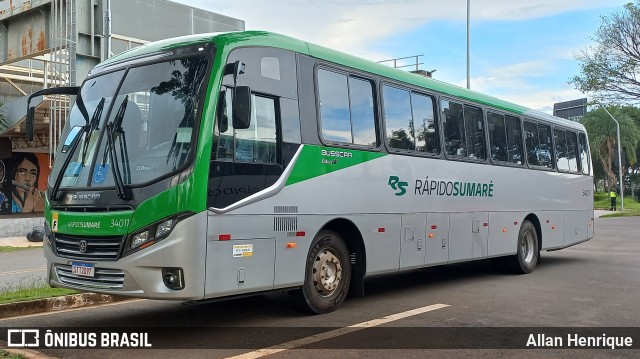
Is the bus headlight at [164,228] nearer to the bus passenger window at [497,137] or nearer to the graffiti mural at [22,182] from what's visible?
the bus passenger window at [497,137]

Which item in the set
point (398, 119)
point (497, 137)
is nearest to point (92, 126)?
point (398, 119)

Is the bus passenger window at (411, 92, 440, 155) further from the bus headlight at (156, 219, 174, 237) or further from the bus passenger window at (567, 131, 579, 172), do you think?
the bus passenger window at (567, 131, 579, 172)

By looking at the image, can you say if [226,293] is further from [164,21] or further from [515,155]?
[164,21]

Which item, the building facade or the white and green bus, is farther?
the building facade

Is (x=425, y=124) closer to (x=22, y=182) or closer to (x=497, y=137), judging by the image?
(x=497, y=137)

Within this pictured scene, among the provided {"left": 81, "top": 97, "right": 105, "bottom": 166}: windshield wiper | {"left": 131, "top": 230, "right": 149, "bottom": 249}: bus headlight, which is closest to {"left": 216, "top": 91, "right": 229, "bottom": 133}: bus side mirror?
{"left": 131, "top": 230, "right": 149, "bottom": 249}: bus headlight

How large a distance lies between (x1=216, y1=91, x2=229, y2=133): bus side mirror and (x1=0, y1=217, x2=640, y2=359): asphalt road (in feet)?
7.47

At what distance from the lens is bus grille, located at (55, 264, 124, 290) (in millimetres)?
6246

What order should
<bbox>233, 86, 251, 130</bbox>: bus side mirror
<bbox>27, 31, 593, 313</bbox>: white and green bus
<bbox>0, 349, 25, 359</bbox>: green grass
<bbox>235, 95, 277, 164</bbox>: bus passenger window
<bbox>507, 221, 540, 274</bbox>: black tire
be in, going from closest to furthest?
1. <bbox>0, 349, 25, 359</bbox>: green grass
2. <bbox>27, 31, 593, 313</bbox>: white and green bus
3. <bbox>233, 86, 251, 130</bbox>: bus side mirror
4. <bbox>235, 95, 277, 164</bbox>: bus passenger window
5. <bbox>507, 221, 540, 274</bbox>: black tire

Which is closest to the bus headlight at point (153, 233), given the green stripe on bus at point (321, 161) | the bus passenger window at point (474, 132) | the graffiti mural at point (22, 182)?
the green stripe on bus at point (321, 161)

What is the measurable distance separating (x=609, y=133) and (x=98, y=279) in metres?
61.9

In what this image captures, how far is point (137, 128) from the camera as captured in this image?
6.58m

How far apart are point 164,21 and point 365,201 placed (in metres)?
17.7

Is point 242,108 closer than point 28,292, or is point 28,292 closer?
point 242,108
